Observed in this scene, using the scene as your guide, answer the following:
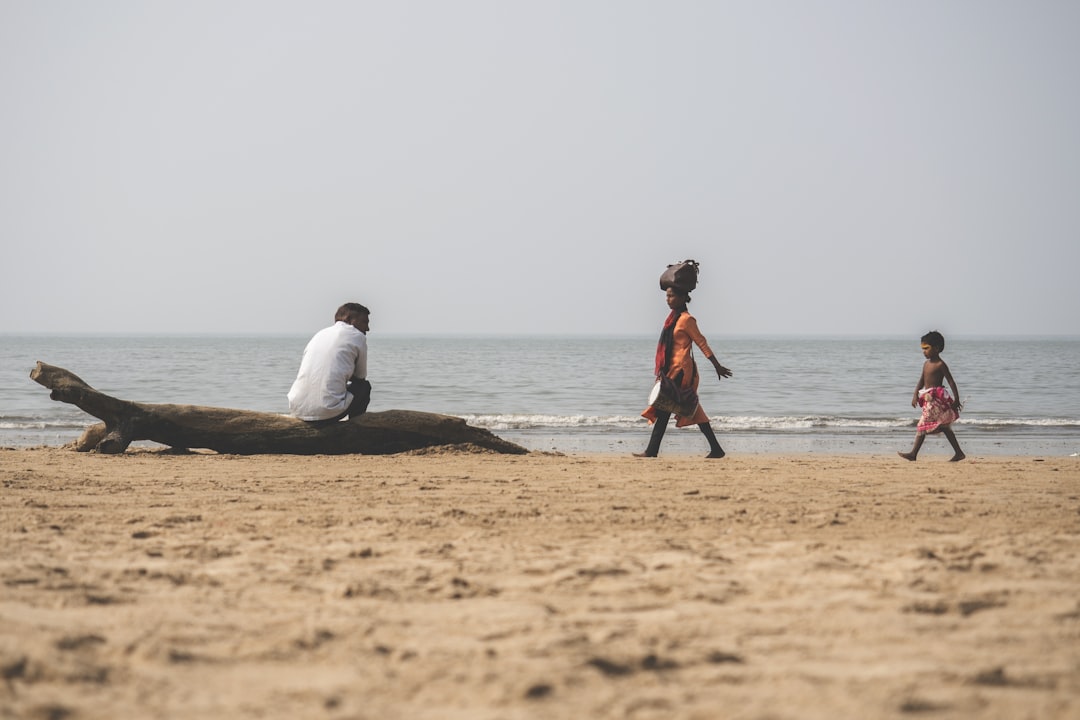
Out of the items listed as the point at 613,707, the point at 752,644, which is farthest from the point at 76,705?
→ the point at 752,644

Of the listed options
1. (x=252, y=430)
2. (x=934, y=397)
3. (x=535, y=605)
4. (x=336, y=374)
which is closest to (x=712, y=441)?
(x=934, y=397)

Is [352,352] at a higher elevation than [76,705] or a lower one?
higher

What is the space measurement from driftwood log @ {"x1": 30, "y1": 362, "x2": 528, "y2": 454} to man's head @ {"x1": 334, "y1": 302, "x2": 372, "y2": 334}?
2.94ft

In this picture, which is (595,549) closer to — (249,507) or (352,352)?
(249,507)

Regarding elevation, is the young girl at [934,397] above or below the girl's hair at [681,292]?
below

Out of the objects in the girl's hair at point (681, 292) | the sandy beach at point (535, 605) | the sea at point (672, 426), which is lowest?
the sea at point (672, 426)

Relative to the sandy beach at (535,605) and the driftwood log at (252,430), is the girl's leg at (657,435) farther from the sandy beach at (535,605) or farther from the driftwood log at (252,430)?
the sandy beach at (535,605)

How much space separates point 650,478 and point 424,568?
3.73m

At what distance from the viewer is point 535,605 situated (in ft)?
11.3

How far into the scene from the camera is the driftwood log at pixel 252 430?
9.02 m

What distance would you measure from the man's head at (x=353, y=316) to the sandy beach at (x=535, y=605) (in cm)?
313

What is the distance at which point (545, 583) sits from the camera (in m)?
3.79

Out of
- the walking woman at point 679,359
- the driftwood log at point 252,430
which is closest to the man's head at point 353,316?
the driftwood log at point 252,430

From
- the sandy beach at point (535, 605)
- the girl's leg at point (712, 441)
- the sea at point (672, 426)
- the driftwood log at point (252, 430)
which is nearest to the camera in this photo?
the sandy beach at point (535, 605)
